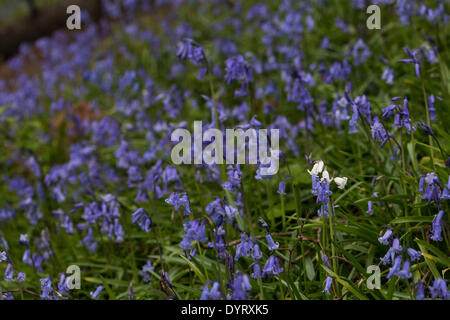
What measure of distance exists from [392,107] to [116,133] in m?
3.47

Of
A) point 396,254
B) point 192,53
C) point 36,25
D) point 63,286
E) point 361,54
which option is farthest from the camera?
point 36,25

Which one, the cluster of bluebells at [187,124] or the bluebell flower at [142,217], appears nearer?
the cluster of bluebells at [187,124]

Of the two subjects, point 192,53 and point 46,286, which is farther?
point 192,53

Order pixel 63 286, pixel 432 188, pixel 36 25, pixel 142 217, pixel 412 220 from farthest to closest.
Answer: pixel 36 25
pixel 63 286
pixel 142 217
pixel 412 220
pixel 432 188

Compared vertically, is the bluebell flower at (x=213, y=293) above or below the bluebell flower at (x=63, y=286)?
above

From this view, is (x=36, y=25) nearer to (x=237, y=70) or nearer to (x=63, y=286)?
(x=237, y=70)

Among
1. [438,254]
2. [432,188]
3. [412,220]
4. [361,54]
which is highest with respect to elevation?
[361,54]

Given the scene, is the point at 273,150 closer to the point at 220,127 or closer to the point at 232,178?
the point at 232,178

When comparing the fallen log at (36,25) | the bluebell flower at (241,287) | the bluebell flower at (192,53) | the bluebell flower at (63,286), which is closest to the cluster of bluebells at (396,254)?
the bluebell flower at (241,287)

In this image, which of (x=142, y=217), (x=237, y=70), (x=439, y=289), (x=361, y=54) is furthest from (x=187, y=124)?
(x=439, y=289)

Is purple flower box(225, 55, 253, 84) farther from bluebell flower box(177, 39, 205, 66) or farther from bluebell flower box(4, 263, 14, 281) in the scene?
bluebell flower box(4, 263, 14, 281)

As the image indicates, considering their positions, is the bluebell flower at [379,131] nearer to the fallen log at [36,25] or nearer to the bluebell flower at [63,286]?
the bluebell flower at [63,286]

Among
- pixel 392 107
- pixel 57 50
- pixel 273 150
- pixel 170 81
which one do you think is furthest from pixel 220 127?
pixel 57 50
